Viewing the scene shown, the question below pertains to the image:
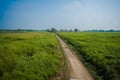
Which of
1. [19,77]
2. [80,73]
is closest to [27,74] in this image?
[19,77]

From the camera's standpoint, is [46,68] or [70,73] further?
[46,68]

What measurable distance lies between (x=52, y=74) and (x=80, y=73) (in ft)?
9.56

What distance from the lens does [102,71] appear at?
1471 centimetres

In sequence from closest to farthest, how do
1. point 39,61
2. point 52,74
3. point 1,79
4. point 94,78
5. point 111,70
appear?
point 1,79 < point 94,78 < point 52,74 < point 111,70 < point 39,61

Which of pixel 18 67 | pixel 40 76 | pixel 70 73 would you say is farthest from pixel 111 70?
pixel 18 67

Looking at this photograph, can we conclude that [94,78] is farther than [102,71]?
No

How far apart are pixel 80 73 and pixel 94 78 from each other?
5.14 feet

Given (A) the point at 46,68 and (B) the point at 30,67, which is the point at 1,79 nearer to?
(B) the point at 30,67

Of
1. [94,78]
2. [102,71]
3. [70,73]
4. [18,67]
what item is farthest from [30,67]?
[102,71]

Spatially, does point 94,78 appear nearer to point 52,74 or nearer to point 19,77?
point 52,74

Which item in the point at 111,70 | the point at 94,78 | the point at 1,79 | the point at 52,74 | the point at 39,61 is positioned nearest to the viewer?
the point at 1,79

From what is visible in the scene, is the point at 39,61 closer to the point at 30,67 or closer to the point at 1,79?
the point at 30,67

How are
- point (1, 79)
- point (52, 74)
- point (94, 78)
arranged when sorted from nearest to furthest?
point (1, 79), point (94, 78), point (52, 74)

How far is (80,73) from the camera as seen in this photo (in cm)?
1369
